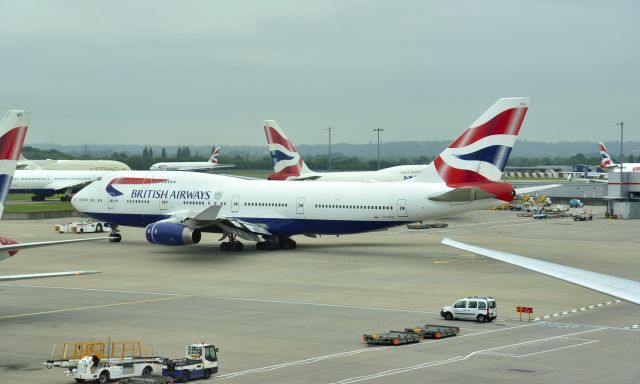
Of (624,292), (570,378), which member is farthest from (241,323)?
(624,292)

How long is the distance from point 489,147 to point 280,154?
121 ft

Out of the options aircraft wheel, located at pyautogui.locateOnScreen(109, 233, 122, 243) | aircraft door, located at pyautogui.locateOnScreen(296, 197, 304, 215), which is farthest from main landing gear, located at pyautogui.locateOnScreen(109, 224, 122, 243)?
aircraft door, located at pyautogui.locateOnScreen(296, 197, 304, 215)

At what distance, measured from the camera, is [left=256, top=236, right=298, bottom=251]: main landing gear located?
6206 centimetres

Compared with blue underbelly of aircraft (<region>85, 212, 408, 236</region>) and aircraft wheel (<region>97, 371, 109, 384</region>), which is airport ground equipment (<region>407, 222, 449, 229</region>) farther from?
aircraft wheel (<region>97, 371, 109, 384</region>)

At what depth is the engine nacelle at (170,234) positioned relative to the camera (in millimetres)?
56375

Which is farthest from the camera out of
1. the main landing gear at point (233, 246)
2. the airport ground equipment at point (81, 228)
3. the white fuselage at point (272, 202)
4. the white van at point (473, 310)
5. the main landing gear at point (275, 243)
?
the airport ground equipment at point (81, 228)

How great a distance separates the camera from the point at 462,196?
184 feet

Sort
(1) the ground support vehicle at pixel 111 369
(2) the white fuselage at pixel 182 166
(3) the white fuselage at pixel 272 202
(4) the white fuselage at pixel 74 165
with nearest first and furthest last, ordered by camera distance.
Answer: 1. (1) the ground support vehicle at pixel 111 369
2. (3) the white fuselage at pixel 272 202
3. (4) the white fuselage at pixel 74 165
4. (2) the white fuselage at pixel 182 166

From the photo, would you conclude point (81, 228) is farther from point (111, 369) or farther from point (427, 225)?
point (111, 369)

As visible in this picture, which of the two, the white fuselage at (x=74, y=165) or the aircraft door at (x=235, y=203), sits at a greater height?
the white fuselage at (x=74, y=165)

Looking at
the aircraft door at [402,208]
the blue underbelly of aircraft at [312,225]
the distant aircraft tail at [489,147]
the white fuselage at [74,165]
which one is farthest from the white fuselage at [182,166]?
the distant aircraft tail at [489,147]

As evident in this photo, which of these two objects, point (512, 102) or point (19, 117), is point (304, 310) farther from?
point (512, 102)

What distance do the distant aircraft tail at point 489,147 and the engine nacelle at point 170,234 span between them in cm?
1549

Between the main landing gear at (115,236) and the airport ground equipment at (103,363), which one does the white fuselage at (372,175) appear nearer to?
the main landing gear at (115,236)
